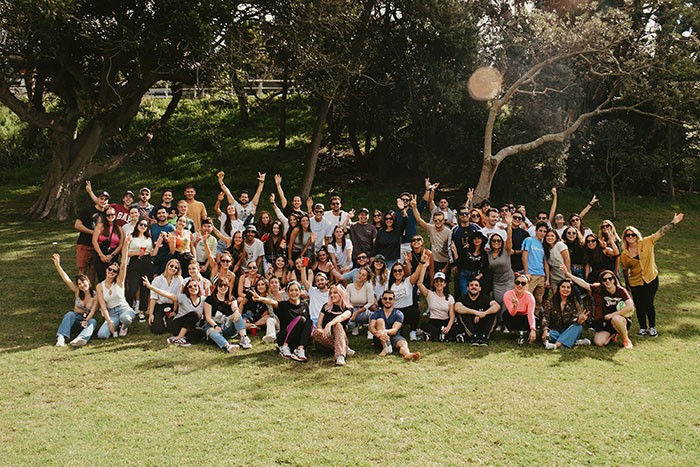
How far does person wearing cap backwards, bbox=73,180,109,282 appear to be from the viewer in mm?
10305

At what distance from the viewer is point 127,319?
30.6 ft

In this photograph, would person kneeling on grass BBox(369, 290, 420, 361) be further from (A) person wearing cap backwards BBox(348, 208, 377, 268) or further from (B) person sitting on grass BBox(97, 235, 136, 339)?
(B) person sitting on grass BBox(97, 235, 136, 339)

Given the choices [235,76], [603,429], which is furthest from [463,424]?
[235,76]

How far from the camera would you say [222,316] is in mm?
9273

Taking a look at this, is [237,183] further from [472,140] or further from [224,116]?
[472,140]

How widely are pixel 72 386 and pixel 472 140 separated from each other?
17.2m

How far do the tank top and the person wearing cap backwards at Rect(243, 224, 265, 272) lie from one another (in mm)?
2090

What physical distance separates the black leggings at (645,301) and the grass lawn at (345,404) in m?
0.36

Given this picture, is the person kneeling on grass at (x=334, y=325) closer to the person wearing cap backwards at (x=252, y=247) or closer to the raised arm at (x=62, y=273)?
the person wearing cap backwards at (x=252, y=247)

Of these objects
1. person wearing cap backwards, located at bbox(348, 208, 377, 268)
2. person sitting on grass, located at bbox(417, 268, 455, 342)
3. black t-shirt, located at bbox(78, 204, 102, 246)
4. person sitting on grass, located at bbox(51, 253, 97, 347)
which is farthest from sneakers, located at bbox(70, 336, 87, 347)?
person sitting on grass, located at bbox(417, 268, 455, 342)

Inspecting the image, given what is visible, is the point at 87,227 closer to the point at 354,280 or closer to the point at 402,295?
the point at 354,280

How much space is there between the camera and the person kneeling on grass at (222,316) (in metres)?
9.08

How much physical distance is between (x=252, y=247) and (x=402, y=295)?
9.08 feet

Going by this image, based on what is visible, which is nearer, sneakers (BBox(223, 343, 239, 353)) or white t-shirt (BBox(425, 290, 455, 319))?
sneakers (BBox(223, 343, 239, 353))
